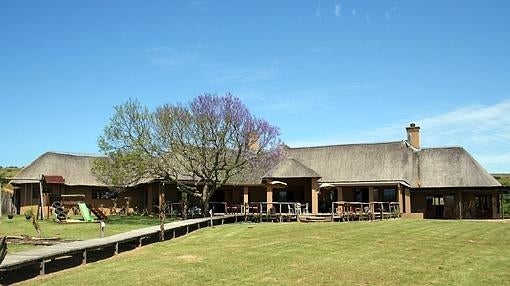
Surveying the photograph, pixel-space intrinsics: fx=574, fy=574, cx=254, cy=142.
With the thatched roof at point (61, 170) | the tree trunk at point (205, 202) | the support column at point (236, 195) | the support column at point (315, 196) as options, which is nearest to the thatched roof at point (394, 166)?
the support column at point (315, 196)

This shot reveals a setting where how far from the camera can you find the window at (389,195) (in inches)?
1695

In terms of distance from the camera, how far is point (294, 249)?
18.5 m

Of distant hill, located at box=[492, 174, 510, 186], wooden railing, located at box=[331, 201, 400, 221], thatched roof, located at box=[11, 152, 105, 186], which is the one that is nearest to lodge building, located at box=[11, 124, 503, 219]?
thatched roof, located at box=[11, 152, 105, 186]

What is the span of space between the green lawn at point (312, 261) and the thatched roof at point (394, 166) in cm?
1805

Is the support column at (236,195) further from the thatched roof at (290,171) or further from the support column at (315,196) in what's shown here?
the support column at (315,196)

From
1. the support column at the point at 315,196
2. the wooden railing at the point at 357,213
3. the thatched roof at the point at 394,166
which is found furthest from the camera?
the thatched roof at the point at 394,166

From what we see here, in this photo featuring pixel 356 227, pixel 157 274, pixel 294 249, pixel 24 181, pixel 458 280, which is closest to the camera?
pixel 458 280

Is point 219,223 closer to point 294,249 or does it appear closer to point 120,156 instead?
point 120,156

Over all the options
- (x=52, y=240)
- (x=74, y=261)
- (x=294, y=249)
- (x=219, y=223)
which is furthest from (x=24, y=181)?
(x=294, y=249)

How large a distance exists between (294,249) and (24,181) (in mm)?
31601

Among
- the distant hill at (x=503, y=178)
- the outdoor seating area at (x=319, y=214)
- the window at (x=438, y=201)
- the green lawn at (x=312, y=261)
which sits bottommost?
the green lawn at (x=312, y=261)

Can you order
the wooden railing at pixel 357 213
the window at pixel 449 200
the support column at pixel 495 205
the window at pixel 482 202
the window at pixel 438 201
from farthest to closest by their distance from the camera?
1. the window at pixel 438 201
2. the window at pixel 449 200
3. the window at pixel 482 202
4. the support column at pixel 495 205
5. the wooden railing at pixel 357 213

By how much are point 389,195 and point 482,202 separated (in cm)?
658

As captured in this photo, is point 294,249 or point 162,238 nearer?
point 294,249
